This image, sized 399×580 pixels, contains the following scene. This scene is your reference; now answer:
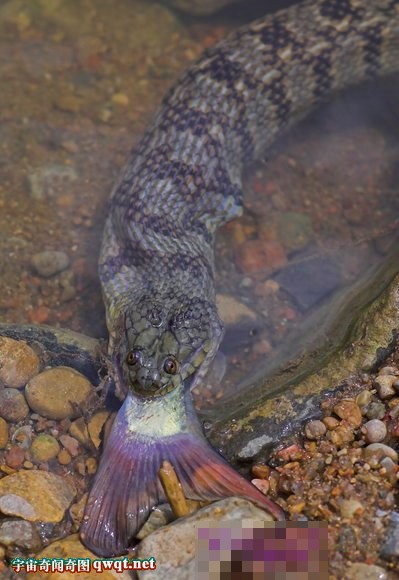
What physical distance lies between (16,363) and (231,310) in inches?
66.2

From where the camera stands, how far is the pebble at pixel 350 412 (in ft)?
13.2

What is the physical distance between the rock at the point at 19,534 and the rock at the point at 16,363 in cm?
96

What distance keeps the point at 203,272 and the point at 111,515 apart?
73.0 inches

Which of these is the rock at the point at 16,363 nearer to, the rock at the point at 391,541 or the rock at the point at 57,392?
the rock at the point at 57,392

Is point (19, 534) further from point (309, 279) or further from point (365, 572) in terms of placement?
point (309, 279)

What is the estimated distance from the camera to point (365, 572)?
11.0 feet

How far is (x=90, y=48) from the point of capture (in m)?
7.66

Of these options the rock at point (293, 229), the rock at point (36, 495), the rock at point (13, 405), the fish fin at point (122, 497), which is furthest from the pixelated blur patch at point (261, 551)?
the rock at point (293, 229)

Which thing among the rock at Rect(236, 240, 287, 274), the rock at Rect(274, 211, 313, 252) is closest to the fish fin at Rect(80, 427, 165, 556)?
the rock at Rect(236, 240, 287, 274)

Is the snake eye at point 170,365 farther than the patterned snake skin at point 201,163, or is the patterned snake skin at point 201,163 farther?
the patterned snake skin at point 201,163

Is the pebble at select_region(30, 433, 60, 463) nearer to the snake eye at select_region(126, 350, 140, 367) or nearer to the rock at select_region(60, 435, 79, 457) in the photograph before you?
the rock at select_region(60, 435, 79, 457)

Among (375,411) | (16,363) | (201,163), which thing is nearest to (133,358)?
(16,363)

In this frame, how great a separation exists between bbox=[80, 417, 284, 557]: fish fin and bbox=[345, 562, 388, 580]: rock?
440 millimetres

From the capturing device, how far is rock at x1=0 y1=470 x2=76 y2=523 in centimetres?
388
